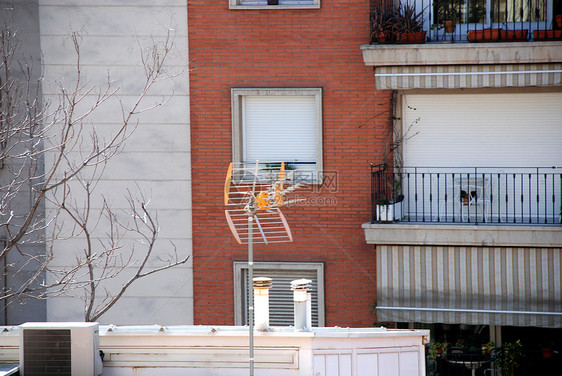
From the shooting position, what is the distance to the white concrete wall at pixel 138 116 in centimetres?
1421

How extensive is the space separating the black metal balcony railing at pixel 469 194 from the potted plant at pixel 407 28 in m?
2.24

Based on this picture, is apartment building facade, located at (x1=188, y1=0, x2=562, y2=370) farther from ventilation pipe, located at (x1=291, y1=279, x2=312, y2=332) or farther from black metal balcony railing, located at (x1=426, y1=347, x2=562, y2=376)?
ventilation pipe, located at (x1=291, y1=279, x2=312, y2=332)

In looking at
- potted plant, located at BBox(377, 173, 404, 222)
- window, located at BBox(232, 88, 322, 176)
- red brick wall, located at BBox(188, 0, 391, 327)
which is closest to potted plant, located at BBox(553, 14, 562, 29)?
red brick wall, located at BBox(188, 0, 391, 327)

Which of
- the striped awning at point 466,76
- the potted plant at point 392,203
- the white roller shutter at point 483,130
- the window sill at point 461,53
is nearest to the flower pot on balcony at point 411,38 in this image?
the window sill at point 461,53

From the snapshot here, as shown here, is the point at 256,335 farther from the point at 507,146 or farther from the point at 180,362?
→ the point at 507,146

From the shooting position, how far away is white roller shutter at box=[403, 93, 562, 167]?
13.6 meters

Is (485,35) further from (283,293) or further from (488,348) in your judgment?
(283,293)

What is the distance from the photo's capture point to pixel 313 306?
14.4 meters

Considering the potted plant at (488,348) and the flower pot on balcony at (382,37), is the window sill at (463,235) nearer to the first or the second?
the potted plant at (488,348)

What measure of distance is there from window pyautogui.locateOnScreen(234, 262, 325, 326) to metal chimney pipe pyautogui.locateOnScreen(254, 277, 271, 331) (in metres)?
4.24

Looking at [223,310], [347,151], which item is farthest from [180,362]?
[347,151]

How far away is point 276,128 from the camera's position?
46.7 ft

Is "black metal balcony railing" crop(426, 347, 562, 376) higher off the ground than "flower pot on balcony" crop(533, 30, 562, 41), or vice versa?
"flower pot on balcony" crop(533, 30, 562, 41)

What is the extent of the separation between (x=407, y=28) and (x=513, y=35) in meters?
1.77
